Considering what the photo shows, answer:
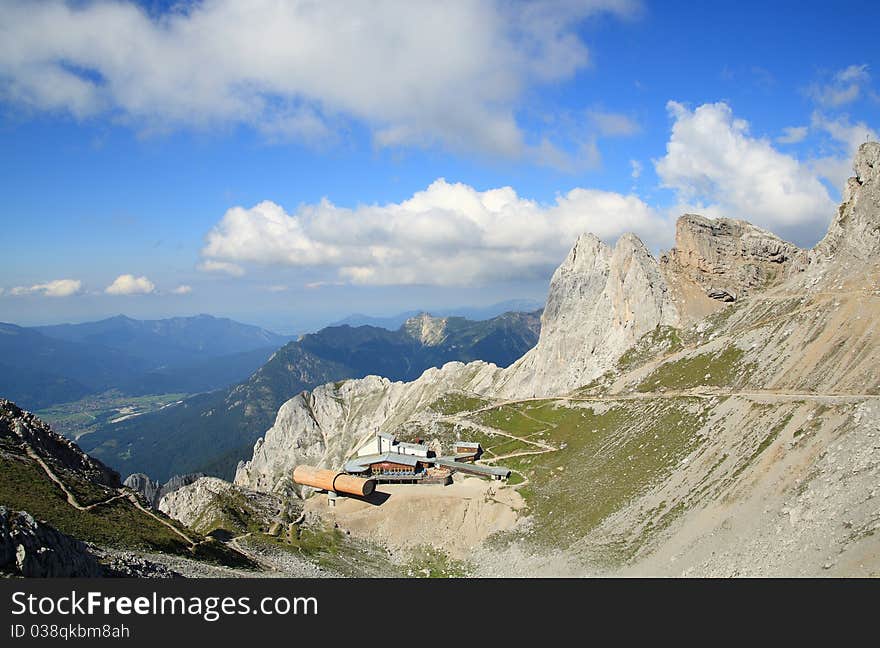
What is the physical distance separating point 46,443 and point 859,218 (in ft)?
449

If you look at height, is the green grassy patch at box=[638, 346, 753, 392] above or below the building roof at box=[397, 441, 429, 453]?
above

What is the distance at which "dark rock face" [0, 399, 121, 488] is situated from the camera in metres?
53.8

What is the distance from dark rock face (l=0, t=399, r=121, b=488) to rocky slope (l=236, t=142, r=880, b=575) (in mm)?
40365

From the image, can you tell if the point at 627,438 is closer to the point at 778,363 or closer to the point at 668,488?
the point at 668,488

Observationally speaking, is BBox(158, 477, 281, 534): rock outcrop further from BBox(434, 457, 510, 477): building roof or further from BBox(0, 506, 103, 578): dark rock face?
BBox(434, 457, 510, 477): building roof

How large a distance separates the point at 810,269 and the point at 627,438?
2222 inches

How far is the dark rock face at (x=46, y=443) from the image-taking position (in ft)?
177

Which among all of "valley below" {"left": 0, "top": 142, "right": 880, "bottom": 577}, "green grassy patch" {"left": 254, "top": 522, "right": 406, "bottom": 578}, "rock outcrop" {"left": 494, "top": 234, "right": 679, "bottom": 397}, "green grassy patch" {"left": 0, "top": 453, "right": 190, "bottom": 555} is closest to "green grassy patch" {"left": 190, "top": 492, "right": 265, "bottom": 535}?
"valley below" {"left": 0, "top": 142, "right": 880, "bottom": 577}

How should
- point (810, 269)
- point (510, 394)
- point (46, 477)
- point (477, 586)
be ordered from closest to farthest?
point (477, 586) → point (46, 477) → point (810, 269) → point (510, 394)

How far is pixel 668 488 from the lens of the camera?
67062 millimetres

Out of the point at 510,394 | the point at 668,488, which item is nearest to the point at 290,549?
the point at 668,488

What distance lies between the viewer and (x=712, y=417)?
258 ft

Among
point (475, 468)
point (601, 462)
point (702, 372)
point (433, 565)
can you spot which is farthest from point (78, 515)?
point (702, 372)

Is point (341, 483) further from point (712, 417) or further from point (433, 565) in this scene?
point (712, 417)
